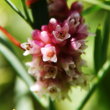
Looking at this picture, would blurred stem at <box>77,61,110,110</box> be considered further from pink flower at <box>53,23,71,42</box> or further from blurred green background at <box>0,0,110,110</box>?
blurred green background at <box>0,0,110,110</box>

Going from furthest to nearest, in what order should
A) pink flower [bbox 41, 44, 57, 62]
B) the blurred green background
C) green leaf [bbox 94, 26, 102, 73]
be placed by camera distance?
the blurred green background
green leaf [bbox 94, 26, 102, 73]
pink flower [bbox 41, 44, 57, 62]

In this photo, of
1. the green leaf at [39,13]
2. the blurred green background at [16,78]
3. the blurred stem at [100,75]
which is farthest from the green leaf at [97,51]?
the blurred green background at [16,78]

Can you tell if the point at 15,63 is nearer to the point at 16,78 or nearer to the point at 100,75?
the point at 100,75

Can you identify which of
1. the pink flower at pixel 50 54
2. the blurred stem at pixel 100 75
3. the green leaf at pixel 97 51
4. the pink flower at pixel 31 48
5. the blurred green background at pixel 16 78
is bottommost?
the blurred green background at pixel 16 78

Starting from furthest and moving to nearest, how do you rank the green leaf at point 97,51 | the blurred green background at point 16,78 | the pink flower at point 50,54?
1. the blurred green background at point 16,78
2. the green leaf at point 97,51
3. the pink flower at point 50,54

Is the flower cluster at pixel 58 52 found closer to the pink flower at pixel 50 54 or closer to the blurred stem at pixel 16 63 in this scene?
the pink flower at pixel 50 54

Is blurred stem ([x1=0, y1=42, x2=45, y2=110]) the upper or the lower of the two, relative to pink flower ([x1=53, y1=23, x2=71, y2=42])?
lower

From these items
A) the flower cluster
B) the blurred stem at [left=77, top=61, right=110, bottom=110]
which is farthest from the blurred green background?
the flower cluster

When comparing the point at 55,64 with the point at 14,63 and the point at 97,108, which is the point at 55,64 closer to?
the point at 14,63

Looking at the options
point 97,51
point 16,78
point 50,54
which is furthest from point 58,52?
point 16,78
